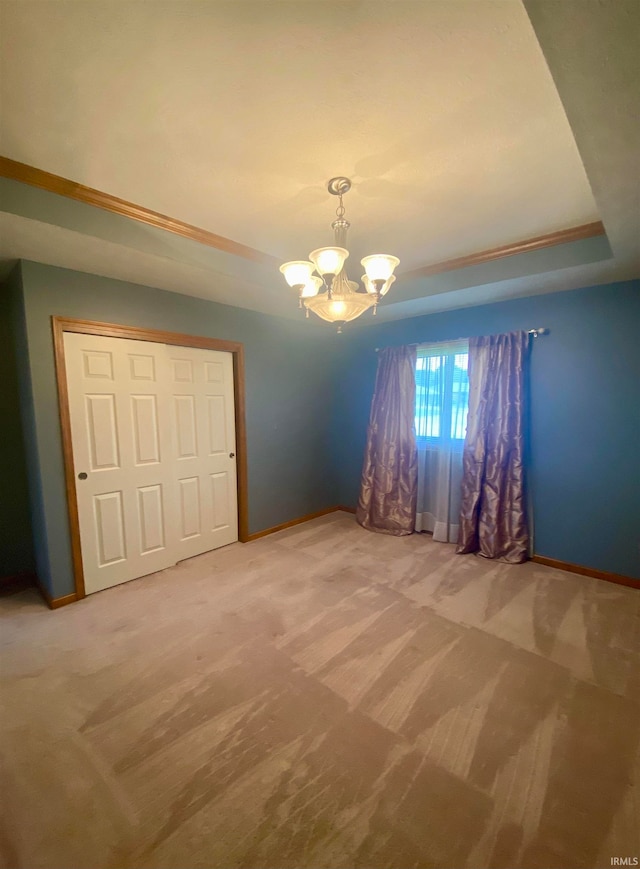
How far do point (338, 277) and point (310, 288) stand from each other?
6.8 inches

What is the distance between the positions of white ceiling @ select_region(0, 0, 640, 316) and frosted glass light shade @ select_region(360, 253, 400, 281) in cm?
39

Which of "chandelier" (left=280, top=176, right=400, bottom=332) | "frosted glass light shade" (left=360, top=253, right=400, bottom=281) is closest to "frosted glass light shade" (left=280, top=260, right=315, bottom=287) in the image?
"chandelier" (left=280, top=176, right=400, bottom=332)

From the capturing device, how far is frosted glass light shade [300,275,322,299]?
6.07ft

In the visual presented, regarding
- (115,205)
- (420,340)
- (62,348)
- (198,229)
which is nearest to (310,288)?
(198,229)

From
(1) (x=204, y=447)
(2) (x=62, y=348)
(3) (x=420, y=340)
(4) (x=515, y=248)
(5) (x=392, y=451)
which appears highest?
(4) (x=515, y=248)

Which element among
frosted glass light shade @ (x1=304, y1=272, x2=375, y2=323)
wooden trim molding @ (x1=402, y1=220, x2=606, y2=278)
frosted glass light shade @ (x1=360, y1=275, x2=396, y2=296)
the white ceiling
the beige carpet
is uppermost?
the white ceiling

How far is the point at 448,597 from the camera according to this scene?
2.45 m

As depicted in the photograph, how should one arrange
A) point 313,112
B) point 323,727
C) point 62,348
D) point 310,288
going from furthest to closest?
point 62,348
point 310,288
point 323,727
point 313,112

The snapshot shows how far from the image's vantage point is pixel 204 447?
3105 millimetres

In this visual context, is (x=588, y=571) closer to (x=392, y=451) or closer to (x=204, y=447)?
(x=392, y=451)

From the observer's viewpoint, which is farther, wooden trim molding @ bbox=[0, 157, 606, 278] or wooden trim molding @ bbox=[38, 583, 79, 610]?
wooden trim molding @ bbox=[38, 583, 79, 610]

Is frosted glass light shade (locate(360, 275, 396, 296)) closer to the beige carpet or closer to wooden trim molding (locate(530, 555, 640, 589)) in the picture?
the beige carpet

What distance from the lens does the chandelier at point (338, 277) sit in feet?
5.37

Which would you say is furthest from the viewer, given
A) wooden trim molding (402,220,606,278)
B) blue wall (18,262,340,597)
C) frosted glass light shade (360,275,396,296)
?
blue wall (18,262,340,597)
